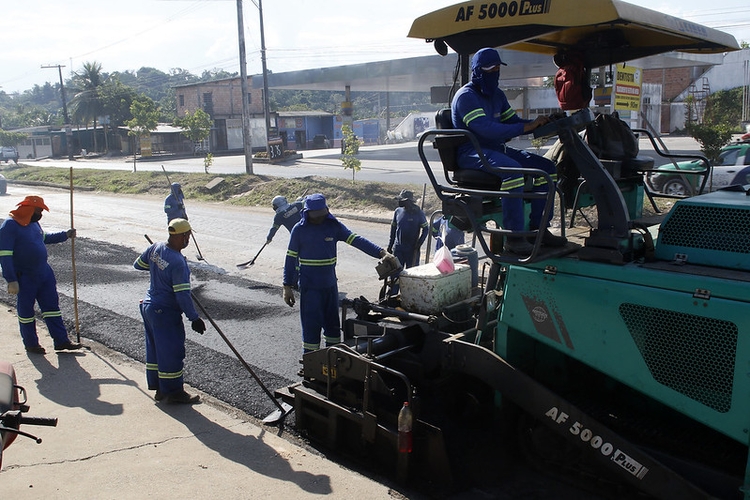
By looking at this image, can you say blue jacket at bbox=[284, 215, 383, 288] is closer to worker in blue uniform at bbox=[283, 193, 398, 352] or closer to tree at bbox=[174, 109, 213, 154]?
worker in blue uniform at bbox=[283, 193, 398, 352]

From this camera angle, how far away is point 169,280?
5.70 metres

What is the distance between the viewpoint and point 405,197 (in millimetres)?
8555

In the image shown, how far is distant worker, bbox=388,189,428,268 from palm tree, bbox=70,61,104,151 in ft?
193

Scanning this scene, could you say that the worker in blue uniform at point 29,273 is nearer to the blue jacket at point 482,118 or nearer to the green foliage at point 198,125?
the blue jacket at point 482,118

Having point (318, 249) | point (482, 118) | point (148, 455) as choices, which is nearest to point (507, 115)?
point (482, 118)

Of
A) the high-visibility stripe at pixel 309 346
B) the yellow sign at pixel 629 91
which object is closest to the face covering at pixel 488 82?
the high-visibility stripe at pixel 309 346

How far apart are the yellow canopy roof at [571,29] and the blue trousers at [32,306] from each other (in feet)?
16.8

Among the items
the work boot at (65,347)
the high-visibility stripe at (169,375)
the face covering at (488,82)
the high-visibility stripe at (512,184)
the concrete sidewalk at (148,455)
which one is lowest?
the concrete sidewalk at (148,455)

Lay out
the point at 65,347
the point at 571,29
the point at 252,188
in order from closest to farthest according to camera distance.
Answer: the point at 571,29 → the point at 65,347 → the point at 252,188

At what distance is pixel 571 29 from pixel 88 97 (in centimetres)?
6535

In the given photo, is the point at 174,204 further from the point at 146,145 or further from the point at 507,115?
the point at 146,145

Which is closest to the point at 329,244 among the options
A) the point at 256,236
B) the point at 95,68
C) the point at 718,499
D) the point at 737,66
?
the point at 718,499

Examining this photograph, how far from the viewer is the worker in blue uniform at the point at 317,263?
634 cm

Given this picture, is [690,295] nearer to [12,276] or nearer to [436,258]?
[436,258]
